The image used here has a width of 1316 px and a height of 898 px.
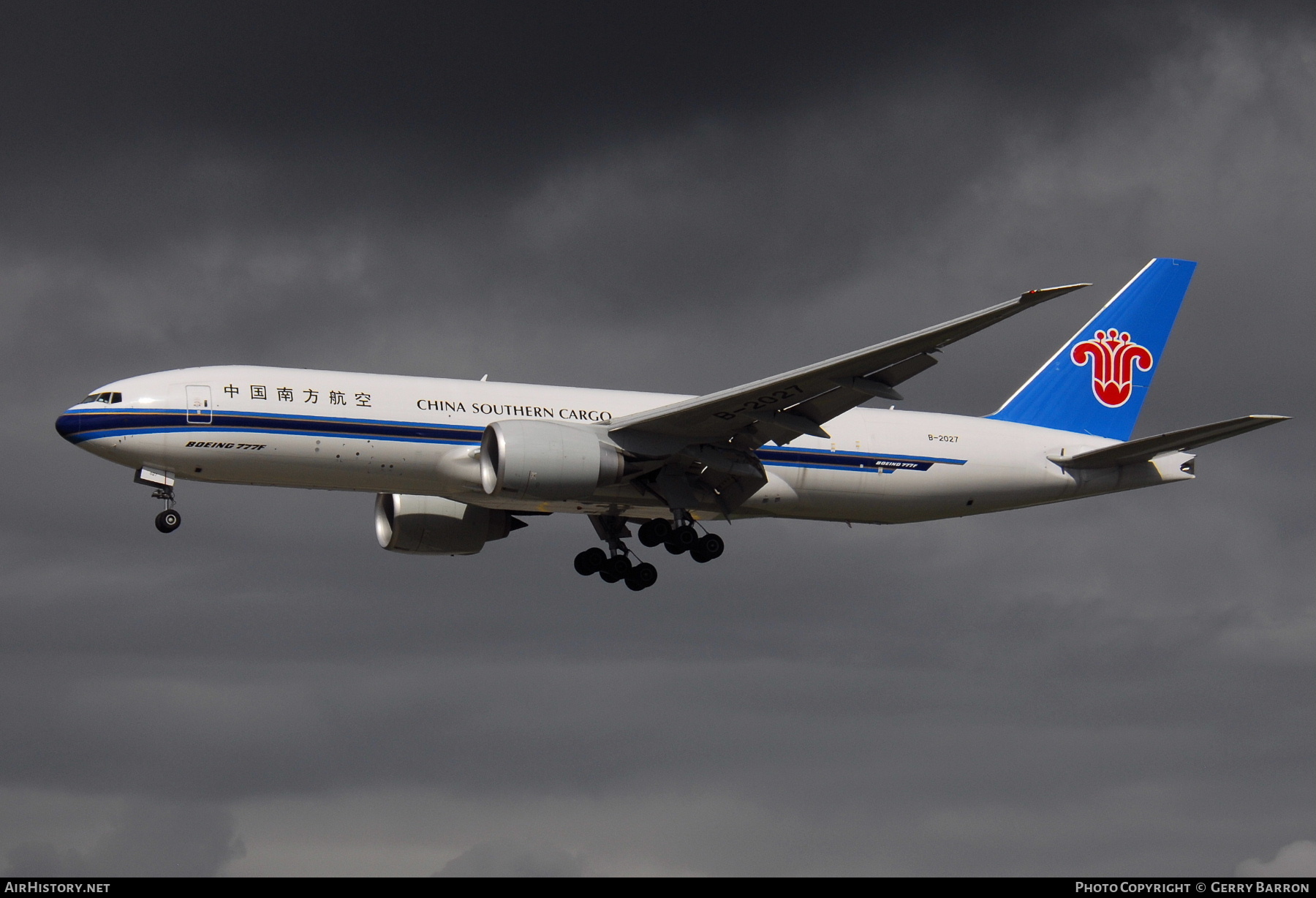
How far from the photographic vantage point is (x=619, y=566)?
42844 mm

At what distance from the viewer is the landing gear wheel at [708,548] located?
40.1 metres

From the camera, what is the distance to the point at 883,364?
34.2m

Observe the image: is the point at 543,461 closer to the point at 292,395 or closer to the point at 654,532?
the point at 654,532

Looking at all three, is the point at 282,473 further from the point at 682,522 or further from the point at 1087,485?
the point at 1087,485

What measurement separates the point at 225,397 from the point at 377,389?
352 cm

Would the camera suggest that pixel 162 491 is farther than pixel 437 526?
No

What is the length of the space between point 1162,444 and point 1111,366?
6.82 m

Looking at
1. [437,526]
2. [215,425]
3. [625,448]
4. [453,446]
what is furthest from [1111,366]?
[215,425]

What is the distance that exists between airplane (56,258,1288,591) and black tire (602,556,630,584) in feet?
0.13

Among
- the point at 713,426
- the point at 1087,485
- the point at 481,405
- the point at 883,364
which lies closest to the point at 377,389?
the point at 481,405

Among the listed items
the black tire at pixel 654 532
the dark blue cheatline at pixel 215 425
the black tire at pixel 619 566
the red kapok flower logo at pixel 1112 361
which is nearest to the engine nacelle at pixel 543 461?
the dark blue cheatline at pixel 215 425

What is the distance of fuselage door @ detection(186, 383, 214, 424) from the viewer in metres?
35.9

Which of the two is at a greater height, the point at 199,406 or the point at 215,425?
the point at 199,406

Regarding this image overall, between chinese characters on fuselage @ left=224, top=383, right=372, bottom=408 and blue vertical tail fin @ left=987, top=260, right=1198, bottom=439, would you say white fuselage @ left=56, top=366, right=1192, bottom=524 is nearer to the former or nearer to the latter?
chinese characters on fuselage @ left=224, top=383, right=372, bottom=408
